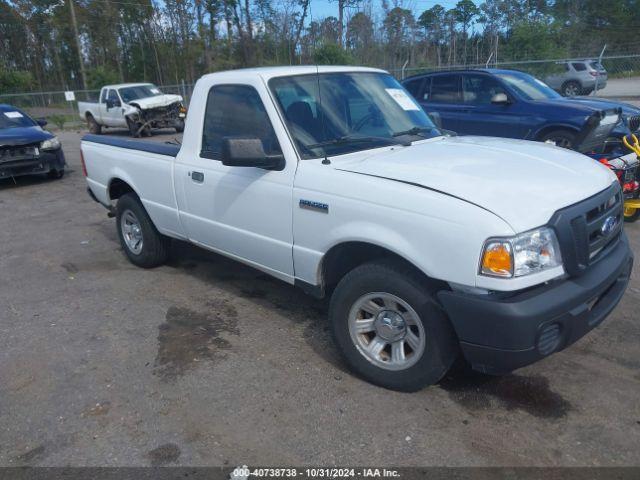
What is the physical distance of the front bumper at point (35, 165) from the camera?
→ 10.1 metres

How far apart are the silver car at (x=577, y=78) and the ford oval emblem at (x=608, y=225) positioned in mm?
19952

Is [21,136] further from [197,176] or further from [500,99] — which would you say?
[500,99]

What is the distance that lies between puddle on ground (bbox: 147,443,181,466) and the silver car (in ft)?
71.3

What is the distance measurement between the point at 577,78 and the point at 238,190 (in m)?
21.0

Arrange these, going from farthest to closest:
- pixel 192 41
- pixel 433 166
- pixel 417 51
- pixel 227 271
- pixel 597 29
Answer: pixel 597 29 < pixel 192 41 < pixel 417 51 < pixel 227 271 < pixel 433 166

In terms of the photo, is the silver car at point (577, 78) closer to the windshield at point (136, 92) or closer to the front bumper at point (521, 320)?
the windshield at point (136, 92)

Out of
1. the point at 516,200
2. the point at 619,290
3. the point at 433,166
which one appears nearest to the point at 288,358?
the point at 433,166

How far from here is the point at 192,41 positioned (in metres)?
44.2

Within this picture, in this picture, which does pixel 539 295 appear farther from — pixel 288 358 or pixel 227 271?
pixel 227 271

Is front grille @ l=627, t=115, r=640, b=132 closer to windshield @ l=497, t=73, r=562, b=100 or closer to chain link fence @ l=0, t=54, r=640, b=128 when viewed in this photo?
windshield @ l=497, t=73, r=562, b=100

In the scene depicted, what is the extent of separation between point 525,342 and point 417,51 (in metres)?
36.1

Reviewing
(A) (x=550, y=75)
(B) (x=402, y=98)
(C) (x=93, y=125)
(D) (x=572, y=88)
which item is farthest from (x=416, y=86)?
(C) (x=93, y=125)

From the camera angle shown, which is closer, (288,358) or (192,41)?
(288,358)

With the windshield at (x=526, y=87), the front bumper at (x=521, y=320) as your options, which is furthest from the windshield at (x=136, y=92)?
the front bumper at (x=521, y=320)
